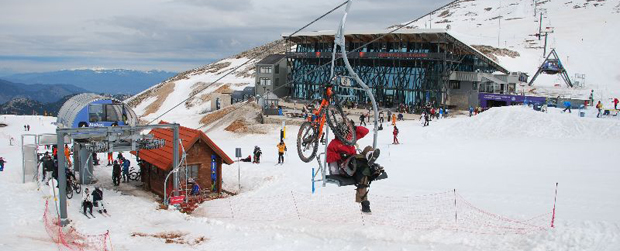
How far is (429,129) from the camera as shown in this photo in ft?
140

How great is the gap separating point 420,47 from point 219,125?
3058 centimetres

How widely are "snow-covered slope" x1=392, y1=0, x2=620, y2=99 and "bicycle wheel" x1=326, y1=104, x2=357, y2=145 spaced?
168 feet

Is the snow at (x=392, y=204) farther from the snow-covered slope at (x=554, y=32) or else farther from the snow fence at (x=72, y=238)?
the snow-covered slope at (x=554, y=32)

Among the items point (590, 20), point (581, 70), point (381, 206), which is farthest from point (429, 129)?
point (590, 20)

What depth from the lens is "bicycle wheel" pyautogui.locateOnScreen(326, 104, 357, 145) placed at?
12078 mm

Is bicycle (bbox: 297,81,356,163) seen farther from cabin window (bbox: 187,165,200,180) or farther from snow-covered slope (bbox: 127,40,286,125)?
snow-covered slope (bbox: 127,40,286,125)

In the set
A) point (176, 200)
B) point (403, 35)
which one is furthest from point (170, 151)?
point (403, 35)

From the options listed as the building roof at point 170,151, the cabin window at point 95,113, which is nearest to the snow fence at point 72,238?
the building roof at point 170,151

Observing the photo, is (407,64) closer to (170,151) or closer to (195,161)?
(195,161)

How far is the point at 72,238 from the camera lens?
16.8 m

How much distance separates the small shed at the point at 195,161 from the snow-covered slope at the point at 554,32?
43.7 m

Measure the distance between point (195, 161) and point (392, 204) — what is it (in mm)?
10066

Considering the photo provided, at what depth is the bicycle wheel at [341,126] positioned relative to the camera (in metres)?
12.1

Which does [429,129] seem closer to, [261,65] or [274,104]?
[274,104]
